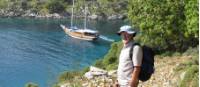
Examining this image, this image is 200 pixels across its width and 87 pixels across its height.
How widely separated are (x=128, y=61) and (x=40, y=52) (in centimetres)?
5591

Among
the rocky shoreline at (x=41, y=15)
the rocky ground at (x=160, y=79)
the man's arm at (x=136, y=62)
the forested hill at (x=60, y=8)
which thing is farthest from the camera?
the forested hill at (x=60, y=8)

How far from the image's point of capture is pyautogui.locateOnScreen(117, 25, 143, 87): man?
7.96 meters

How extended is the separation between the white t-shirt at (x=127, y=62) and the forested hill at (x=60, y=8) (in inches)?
3769

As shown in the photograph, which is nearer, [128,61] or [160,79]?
[128,61]

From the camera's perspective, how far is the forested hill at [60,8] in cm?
10562

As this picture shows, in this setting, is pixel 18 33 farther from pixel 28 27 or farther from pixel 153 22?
pixel 153 22

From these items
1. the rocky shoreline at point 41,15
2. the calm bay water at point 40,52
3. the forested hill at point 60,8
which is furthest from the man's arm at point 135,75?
the forested hill at point 60,8

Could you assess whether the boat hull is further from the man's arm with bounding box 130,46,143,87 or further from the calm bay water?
the man's arm with bounding box 130,46,143,87

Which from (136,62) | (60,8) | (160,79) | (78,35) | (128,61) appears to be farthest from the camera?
(60,8)

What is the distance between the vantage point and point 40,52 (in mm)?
63500

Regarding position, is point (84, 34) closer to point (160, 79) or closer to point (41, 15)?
point (41, 15)

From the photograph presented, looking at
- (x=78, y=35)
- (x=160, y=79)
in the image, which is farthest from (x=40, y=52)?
(x=160, y=79)

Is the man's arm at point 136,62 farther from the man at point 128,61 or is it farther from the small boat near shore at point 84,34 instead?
the small boat near shore at point 84,34

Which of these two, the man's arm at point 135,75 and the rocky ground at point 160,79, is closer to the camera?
the man's arm at point 135,75
